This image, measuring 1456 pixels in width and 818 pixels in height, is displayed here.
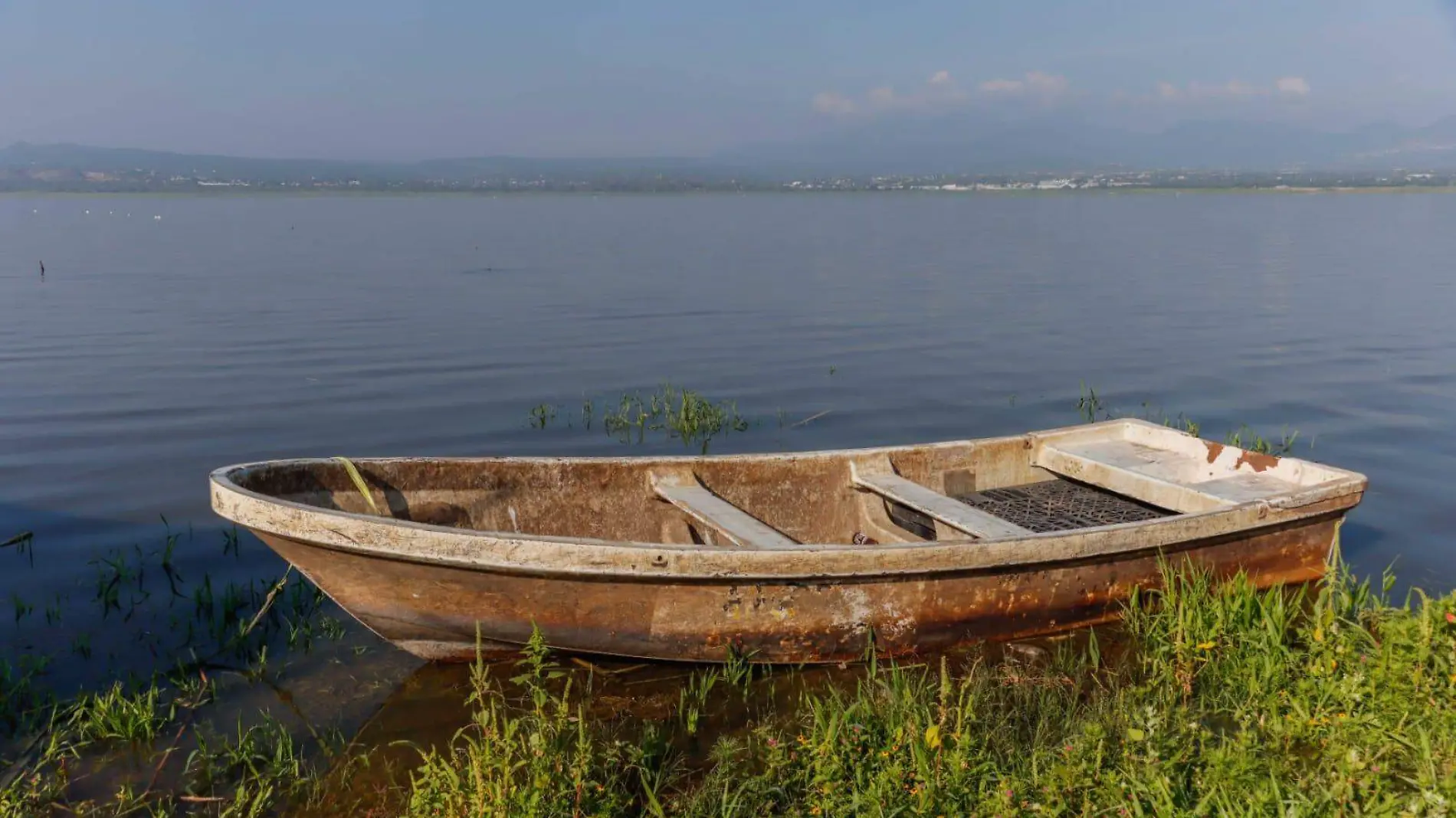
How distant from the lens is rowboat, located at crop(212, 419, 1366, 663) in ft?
19.1

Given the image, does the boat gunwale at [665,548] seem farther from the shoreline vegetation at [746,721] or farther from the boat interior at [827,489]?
the shoreline vegetation at [746,721]

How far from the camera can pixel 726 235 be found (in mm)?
46719

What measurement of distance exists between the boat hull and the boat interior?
0.33 meters

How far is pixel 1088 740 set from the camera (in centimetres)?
467

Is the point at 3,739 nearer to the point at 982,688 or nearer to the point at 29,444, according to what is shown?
the point at 982,688

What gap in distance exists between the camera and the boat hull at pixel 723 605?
19.4ft

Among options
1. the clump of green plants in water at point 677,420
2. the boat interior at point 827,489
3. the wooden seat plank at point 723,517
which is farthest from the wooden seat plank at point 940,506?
the clump of green plants in water at point 677,420

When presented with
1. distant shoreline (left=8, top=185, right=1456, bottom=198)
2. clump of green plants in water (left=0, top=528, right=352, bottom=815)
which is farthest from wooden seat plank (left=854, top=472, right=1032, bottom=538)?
distant shoreline (left=8, top=185, right=1456, bottom=198)

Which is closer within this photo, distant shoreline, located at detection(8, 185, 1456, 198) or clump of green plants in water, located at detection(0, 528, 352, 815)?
clump of green plants in water, located at detection(0, 528, 352, 815)

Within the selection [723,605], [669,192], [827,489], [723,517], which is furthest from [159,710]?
[669,192]

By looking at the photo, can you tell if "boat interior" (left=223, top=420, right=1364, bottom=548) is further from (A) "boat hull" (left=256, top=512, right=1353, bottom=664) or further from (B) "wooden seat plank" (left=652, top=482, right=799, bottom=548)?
(A) "boat hull" (left=256, top=512, right=1353, bottom=664)

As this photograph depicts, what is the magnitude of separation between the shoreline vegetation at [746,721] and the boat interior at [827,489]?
0.89m

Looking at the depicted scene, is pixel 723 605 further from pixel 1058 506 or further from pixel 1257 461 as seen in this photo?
pixel 1257 461

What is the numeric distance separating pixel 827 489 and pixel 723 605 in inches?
85.8
